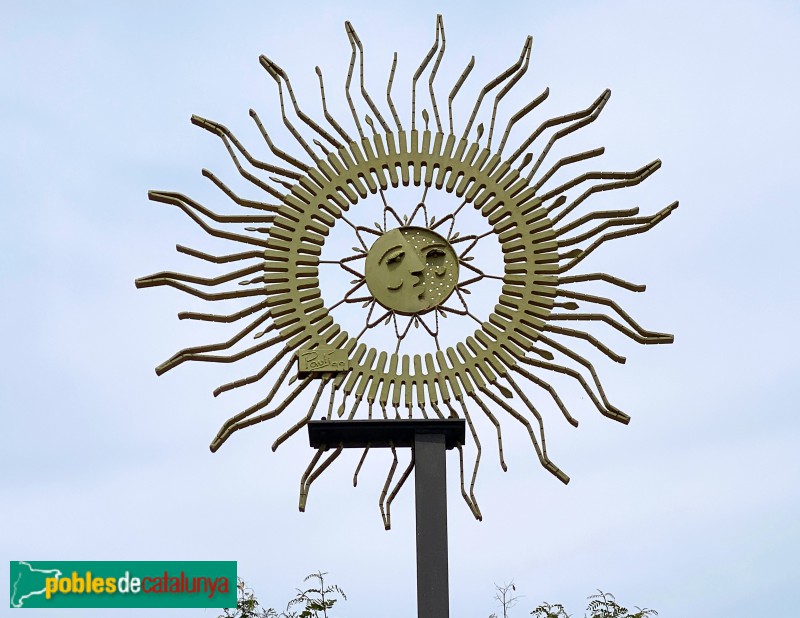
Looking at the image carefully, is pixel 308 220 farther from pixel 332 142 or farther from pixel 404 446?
pixel 404 446

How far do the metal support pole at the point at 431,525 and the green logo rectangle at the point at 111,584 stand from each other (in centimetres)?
143

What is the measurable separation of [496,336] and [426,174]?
1195 mm

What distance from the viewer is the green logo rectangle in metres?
11.5

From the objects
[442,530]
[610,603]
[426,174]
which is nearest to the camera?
[442,530]

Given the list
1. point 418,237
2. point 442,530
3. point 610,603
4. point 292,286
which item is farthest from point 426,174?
point 610,603

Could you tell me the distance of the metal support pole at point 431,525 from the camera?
10984mm

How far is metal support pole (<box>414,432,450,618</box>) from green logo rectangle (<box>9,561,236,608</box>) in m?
1.43

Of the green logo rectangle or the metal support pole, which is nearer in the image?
the metal support pole

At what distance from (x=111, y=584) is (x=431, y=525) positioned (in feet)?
6.75

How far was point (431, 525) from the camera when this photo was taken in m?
11.2

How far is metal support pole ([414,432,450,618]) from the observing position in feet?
36.0

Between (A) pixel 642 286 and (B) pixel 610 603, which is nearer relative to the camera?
(A) pixel 642 286

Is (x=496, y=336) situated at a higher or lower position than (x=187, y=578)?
higher

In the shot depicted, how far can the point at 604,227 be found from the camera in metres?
11.9
